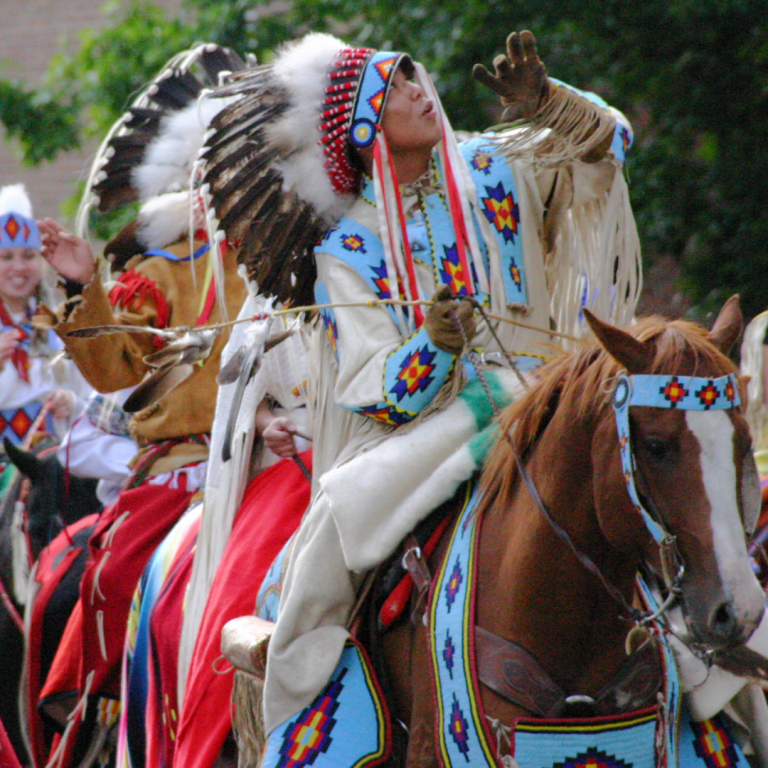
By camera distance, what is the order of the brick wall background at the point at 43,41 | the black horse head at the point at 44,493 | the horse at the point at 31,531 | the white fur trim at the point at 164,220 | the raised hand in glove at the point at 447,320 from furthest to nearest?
the brick wall background at the point at 43,41
the black horse head at the point at 44,493
the horse at the point at 31,531
the white fur trim at the point at 164,220
the raised hand in glove at the point at 447,320

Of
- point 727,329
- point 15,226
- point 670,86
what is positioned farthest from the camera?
point 670,86

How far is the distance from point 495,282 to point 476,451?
1.99 feet

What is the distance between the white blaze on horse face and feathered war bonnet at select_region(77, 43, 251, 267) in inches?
103

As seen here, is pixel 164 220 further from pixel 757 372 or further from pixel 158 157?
pixel 757 372

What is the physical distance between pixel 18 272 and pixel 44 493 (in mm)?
1165

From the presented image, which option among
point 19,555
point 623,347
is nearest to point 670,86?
point 19,555

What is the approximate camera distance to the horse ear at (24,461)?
16.5 feet

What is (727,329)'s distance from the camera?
7.93 ft

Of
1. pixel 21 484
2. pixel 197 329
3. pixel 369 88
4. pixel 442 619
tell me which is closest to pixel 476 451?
pixel 442 619

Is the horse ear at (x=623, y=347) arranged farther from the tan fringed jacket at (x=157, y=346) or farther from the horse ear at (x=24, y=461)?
the horse ear at (x=24, y=461)

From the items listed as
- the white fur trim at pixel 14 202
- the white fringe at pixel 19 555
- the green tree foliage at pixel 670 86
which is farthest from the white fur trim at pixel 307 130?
the green tree foliage at pixel 670 86

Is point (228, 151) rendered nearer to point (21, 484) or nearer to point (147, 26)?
point (21, 484)

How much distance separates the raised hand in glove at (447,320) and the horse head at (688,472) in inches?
17.8

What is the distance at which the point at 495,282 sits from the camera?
10.3 ft
